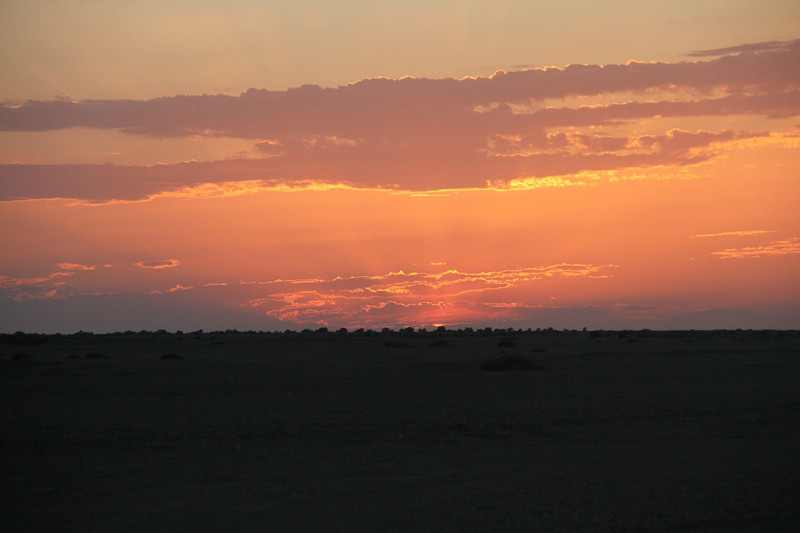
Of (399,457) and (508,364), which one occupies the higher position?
(508,364)

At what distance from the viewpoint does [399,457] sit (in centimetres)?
1602

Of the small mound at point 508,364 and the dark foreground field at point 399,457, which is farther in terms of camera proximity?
the small mound at point 508,364

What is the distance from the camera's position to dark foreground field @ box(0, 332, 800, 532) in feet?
37.2

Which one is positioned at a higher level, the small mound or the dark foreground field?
the small mound

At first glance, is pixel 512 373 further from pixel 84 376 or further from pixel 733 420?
pixel 84 376

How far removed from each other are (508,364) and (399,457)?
85.1 feet

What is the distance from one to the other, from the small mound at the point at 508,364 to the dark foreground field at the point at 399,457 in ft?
27.8

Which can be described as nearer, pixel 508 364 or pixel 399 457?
pixel 399 457

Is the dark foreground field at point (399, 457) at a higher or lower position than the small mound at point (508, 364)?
lower

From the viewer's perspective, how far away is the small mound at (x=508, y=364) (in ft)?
134

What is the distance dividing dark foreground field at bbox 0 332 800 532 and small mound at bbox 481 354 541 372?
334 inches

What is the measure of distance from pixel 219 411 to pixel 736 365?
110 feet

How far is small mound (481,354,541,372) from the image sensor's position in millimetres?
40906

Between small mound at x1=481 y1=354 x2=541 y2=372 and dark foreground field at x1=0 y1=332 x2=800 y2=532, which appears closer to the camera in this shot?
dark foreground field at x1=0 y1=332 x2=800 y2=532
